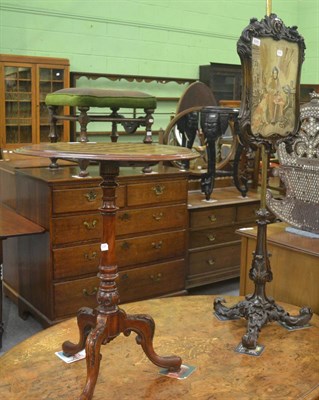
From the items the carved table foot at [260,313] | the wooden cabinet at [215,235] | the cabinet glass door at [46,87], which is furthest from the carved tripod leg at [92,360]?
the cabinet glass door at [46,87]

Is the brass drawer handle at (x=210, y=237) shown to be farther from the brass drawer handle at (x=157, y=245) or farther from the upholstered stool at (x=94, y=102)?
the upholstered stool at (x=94, y=102)

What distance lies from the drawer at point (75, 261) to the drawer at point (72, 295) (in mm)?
58

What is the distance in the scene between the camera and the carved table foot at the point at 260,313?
202 centimetres

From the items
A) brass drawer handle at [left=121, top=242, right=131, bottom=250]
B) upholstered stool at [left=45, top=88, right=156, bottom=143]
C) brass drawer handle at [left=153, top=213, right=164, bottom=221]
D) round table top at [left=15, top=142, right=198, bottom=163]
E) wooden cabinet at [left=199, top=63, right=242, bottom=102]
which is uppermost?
wooden cabinet at [left=199, top=63, right=242, bottom=102]

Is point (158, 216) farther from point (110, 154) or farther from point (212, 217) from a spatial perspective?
point (110, 154)

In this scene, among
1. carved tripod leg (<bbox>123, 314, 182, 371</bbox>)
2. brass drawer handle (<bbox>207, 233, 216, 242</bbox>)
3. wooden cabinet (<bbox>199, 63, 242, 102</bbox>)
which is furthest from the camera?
wooden cabinet (<bbox>199, 63, 242, 102</bbox>)

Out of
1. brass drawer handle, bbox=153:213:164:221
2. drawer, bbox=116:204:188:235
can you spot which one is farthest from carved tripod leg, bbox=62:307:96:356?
brass drawer handle, bbox=153:213:164:221

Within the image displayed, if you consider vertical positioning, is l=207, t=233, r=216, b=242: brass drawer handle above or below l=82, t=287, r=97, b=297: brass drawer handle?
above

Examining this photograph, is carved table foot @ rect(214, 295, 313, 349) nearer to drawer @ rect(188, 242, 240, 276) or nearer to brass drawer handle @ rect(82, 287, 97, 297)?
brass drawer handle @ rect(82, 287, 97, 297)

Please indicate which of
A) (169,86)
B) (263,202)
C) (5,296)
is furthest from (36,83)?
(263,202)

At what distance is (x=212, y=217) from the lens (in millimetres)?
4152

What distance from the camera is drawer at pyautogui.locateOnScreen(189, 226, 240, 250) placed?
4.09 metres

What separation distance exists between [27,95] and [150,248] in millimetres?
2812

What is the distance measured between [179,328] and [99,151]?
0.92m
